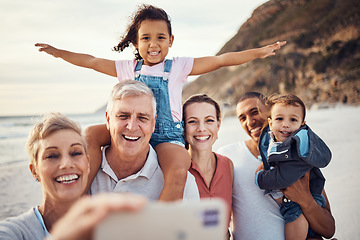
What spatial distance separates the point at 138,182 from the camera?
2.64 meters

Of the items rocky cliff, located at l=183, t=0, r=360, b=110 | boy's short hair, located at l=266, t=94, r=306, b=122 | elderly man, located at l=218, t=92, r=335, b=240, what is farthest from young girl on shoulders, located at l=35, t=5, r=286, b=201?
rocky cliff, located at l=183, t=0, r=360, b=110

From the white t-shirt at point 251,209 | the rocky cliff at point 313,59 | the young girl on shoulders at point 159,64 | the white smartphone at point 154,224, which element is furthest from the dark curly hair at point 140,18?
the rocky cliff at point 313,59

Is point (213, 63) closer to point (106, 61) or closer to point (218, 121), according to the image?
point (218, 121)

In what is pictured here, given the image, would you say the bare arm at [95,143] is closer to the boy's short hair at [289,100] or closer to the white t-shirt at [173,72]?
the white t-shirt at [173,72]

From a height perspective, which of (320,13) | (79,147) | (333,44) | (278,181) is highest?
(320,13)

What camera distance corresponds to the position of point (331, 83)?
23.9 m

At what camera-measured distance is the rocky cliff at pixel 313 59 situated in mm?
23812

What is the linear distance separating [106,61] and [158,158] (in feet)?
4.50

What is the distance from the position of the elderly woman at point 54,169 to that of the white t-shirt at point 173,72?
1.39 metres

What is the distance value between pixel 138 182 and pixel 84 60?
5.58ft

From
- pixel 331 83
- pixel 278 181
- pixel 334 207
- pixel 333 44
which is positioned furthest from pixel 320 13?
pixel 278 181

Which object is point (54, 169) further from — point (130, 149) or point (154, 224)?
point (154, 224)

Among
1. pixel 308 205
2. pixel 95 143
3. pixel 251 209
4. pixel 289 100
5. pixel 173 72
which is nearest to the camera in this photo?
pixel 95 143

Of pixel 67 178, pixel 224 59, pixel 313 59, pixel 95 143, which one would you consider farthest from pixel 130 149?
pixel 313 59
